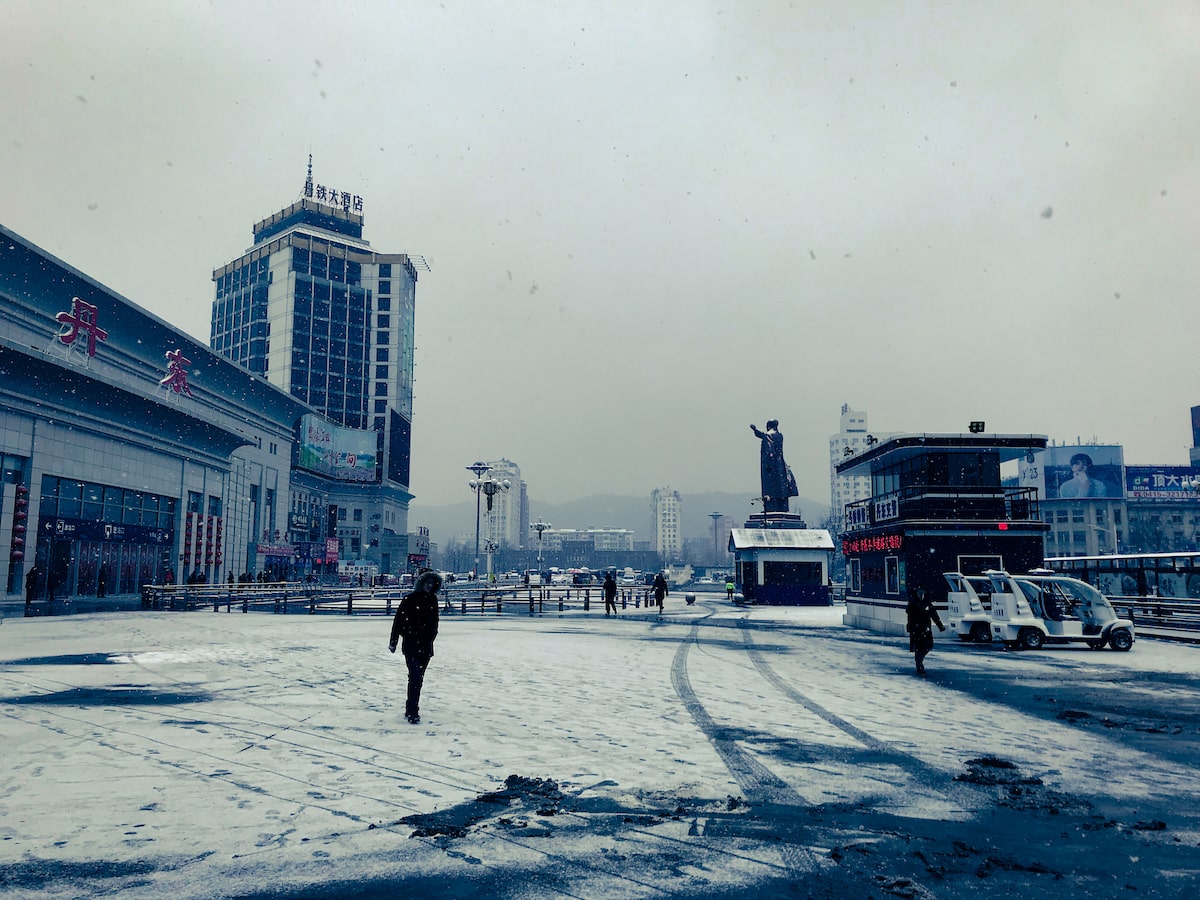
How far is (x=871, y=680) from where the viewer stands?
14141mm

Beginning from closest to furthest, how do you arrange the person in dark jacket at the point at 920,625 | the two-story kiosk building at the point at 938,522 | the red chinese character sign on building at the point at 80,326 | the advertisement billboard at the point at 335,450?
the person in dark jacket at the point at 920,625 < the two-story kiosk building at the point at 938,522 < the red chinese character sign on building at the point at 80,326 < the advertisement billboard at the point at 335,450

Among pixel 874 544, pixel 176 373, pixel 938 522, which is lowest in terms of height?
pixel 874 544

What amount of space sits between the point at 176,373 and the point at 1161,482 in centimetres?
12585

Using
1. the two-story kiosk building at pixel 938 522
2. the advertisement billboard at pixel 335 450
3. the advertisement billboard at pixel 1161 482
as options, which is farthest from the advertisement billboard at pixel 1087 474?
the advertisement billboard at pixel 335 450

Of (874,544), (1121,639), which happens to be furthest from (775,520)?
(1121,639)

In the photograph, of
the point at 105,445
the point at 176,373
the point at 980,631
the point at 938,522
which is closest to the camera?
the point at 980,631

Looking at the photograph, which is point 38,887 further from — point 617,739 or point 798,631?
point 798,631

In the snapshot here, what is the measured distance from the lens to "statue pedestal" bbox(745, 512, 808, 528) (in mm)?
54469

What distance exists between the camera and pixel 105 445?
40500mm

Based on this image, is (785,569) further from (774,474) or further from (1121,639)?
(1121,639)

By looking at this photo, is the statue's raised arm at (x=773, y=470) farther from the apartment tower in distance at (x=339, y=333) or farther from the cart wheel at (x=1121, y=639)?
the apartment tower in distance at (x=339, y=333)

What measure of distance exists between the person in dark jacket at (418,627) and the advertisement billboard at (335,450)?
80717 mm

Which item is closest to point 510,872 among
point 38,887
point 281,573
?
point 38,887

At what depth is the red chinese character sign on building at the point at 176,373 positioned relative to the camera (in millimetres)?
51719
